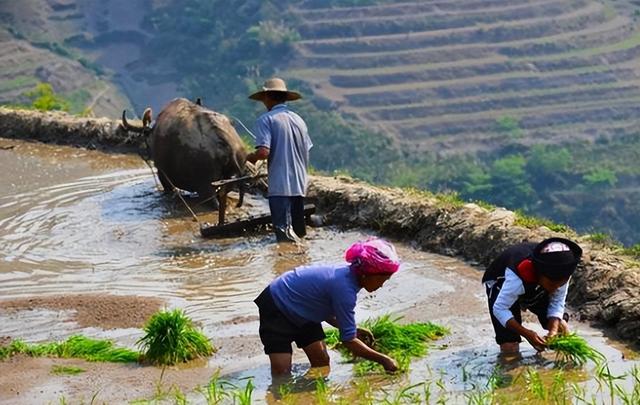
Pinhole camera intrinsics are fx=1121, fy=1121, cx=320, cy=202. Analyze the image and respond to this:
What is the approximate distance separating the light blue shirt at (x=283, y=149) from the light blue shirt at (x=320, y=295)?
13.1 feet

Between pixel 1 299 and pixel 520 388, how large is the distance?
474cm

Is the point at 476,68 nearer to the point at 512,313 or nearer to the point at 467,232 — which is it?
the point at 467,232

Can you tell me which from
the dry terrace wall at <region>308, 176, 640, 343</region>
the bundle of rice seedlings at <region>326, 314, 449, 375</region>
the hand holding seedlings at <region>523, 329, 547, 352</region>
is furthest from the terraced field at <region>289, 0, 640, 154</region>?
the hand holding seedlings at <region>523, 329, 547, 352</region>

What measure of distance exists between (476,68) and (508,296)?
231 ft

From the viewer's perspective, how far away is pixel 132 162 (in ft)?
52.9

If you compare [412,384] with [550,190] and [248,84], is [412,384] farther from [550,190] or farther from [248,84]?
[248,84]

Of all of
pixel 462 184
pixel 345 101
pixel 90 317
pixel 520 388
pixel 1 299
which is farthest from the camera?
pixel 345 101

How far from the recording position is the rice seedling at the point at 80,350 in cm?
720

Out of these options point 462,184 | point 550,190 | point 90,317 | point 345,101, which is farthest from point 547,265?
point 345,101

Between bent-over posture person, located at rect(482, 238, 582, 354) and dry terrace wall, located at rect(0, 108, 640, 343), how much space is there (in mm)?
827

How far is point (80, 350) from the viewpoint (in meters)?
7.36

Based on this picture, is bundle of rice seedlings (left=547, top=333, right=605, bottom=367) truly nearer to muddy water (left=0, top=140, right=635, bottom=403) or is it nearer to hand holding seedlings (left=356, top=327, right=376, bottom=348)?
muddy water (left=0, top=140, right=635, bottom=403)

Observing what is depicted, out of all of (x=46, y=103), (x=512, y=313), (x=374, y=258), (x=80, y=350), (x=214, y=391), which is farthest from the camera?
(x=46, y=103)

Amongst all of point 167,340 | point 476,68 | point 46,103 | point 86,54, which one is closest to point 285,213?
point 167,340
